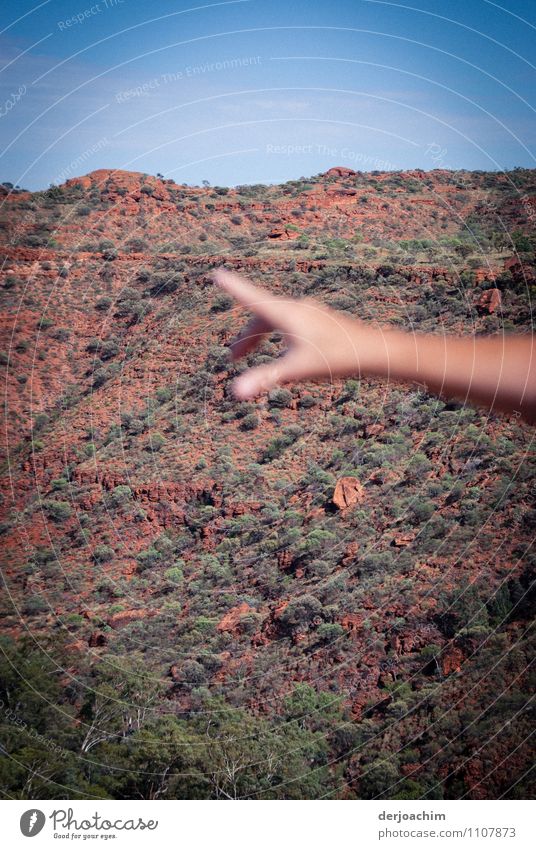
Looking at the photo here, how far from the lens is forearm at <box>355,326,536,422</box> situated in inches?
1700

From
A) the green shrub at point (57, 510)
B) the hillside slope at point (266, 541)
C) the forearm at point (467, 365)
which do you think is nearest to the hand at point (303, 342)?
the forearm at point (467, 365)

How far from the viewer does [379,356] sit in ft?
161

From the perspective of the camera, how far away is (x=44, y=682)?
39.2m

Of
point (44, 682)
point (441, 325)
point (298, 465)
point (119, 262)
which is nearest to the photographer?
point (44, 682)

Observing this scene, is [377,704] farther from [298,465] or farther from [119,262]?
[119,262]

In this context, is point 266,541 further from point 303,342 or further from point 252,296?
point 252,296

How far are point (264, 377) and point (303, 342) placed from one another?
275cm

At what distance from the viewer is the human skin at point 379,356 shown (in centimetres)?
4384

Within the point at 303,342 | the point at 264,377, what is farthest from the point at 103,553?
the point at 303,342

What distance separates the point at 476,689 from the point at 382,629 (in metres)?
4.22

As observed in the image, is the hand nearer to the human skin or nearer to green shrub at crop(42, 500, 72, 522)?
the human skin

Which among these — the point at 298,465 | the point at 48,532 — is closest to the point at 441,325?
the point at 298,465

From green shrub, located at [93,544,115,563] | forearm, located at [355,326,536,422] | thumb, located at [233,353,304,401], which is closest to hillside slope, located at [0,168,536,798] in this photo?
green shrub, located at [93,544,115,563]

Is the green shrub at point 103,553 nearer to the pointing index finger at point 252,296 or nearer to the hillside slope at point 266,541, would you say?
the hillside slope at point 266,541
